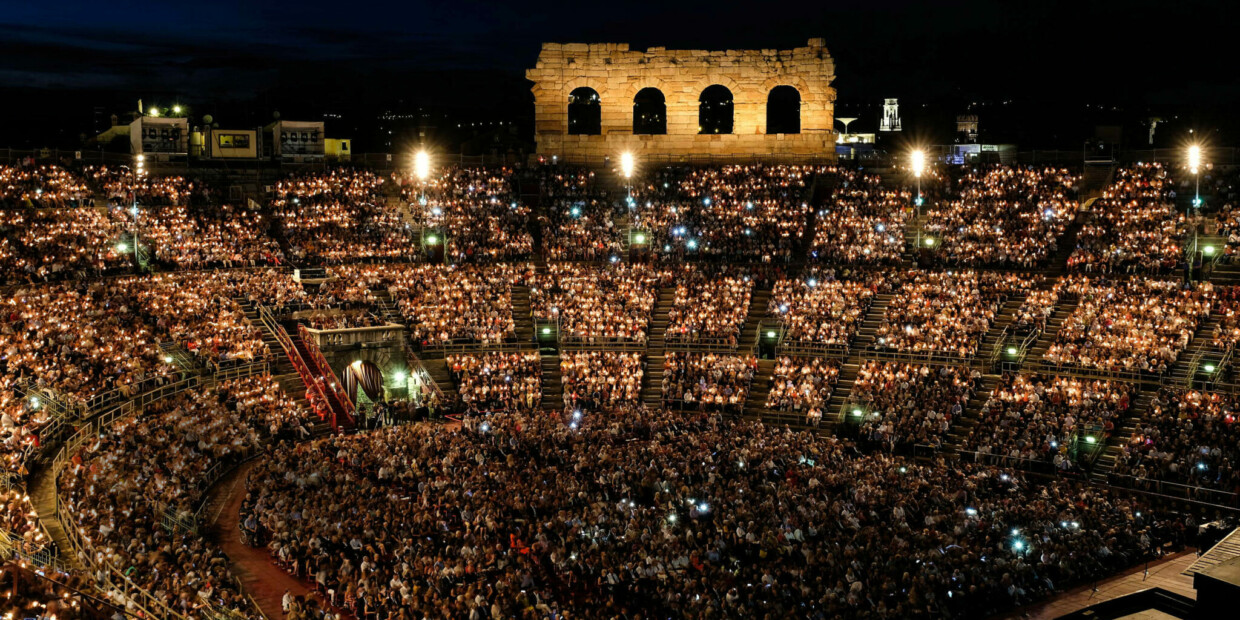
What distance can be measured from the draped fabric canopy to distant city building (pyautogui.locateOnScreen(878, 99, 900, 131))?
64.0 m

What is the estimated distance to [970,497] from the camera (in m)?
23.9

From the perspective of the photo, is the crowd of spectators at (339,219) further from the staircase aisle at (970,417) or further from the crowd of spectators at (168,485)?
the staircase aisle at (970,417)

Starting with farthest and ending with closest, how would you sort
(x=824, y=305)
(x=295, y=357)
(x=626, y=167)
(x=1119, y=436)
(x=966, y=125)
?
(x=966, y=125), (x=626, y=167), (x=824, y=305), (x=295, y=357), (x=1119, y=436)

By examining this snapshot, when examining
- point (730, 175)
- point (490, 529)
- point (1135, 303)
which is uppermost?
point (730, 175)

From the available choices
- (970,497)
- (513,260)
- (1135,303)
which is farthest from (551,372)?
Result: (1135,303)

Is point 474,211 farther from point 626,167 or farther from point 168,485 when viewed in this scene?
point 168,485

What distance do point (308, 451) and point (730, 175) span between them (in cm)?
2558

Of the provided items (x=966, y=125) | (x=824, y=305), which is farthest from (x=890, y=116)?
(x=824, y=305)

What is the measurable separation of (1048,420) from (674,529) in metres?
13.3

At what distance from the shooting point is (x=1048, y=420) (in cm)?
2934

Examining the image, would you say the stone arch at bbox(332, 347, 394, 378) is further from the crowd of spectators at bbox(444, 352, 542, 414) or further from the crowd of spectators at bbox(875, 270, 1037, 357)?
the crowd of spectators at bbox(875, 270, 1037, 357)

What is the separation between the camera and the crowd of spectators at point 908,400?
30453mm

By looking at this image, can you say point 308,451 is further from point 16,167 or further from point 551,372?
point 16,167

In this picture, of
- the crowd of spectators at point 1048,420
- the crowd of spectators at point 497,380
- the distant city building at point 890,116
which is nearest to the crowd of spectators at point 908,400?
the crowd of spectators at point 1048,420
